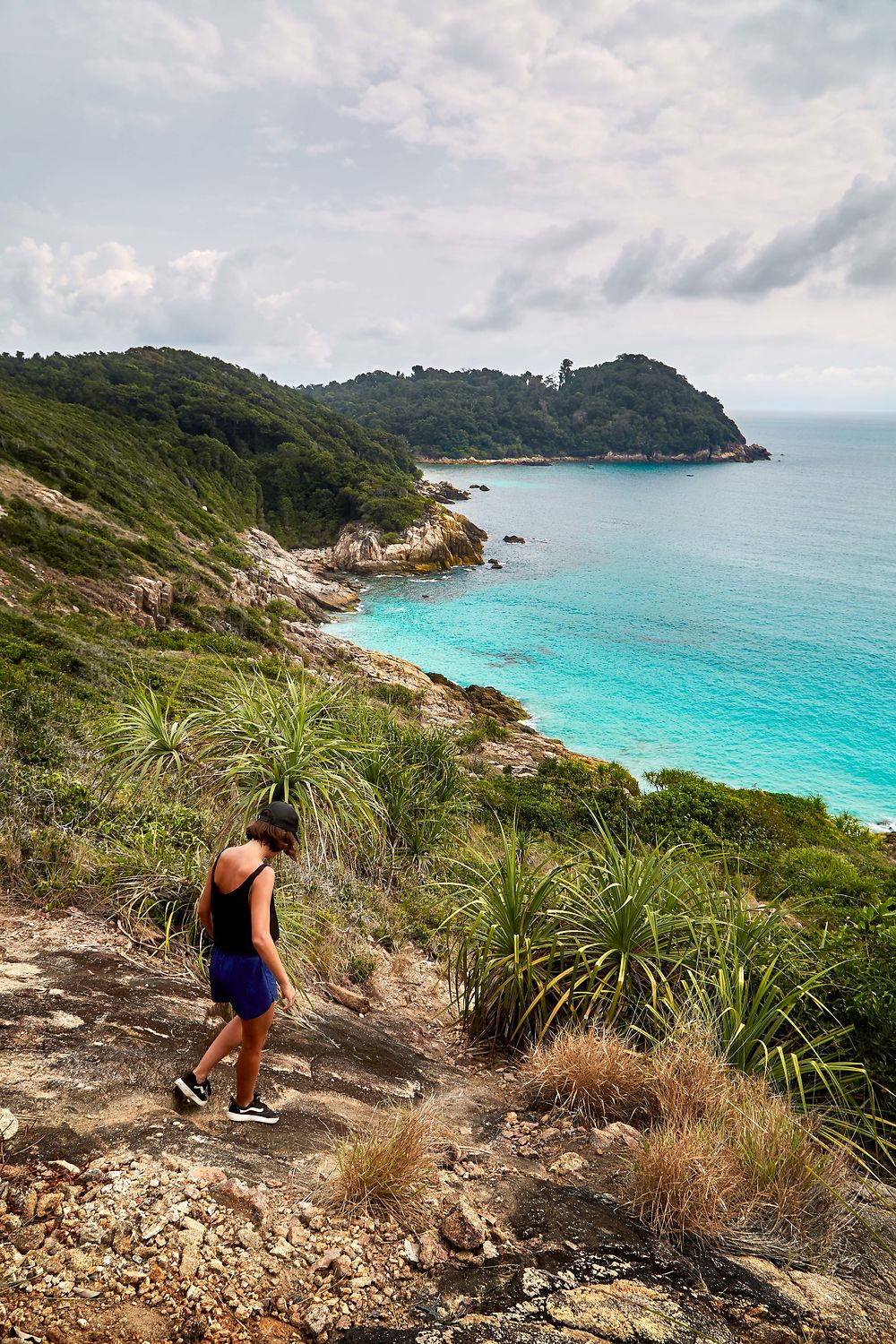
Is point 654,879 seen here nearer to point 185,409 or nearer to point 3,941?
point 3,941

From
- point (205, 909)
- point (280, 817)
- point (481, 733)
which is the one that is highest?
point (280, 817)

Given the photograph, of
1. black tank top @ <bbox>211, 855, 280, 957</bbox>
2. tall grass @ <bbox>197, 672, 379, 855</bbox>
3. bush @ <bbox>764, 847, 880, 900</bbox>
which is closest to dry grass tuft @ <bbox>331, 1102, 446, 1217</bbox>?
black tank top @ <bbox>211, 855, 280, 957</bbox>

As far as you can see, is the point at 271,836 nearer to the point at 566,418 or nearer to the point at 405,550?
the point at 405,550

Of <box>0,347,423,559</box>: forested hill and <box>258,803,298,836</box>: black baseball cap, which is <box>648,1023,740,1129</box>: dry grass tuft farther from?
<box>0,347,423,559</box>: forested hill

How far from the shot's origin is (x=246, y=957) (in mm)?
3387

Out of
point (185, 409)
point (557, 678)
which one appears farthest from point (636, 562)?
point (185, 409)

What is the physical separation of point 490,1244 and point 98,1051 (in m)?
2.05

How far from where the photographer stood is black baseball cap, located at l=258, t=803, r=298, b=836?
339cm

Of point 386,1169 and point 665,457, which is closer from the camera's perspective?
point 386,1169

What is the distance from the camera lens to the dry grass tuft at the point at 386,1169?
110 inches

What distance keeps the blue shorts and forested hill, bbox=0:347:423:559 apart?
24470mm

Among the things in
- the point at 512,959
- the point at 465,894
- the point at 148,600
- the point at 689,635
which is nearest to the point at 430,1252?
the point at 512,959

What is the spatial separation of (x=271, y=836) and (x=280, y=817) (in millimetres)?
117

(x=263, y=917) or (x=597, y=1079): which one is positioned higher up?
(x=263, y=917)
